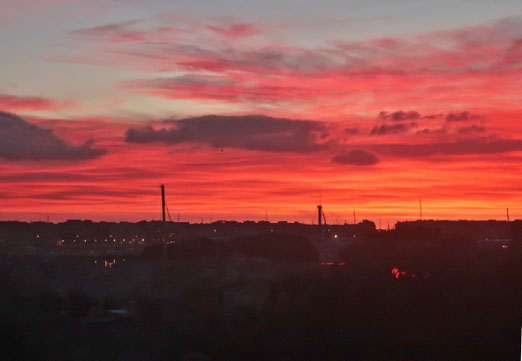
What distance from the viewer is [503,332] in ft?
120

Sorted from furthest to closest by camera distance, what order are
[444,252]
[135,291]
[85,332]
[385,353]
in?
1. [135,291]
2. [444,252]
3. [85,332]
4. [385,353]

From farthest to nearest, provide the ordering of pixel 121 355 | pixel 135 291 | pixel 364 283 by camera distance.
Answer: pixel 135 291
pixel 364 283
pixel 121 355

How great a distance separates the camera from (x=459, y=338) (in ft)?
119

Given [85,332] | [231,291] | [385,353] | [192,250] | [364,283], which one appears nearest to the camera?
[385,353]

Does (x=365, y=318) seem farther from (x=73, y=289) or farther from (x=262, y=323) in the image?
(x=73, y=289)

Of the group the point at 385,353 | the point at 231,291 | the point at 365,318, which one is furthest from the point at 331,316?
the point at 231,291

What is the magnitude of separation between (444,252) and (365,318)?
14.3 meters

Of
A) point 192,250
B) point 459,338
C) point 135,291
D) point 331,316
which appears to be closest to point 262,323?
point 331,316

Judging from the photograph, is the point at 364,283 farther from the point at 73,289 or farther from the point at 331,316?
the point at 73,289

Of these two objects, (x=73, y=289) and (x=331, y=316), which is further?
(x=73, y=289)

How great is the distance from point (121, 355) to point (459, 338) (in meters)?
13.2

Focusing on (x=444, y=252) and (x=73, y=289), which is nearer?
(x=444, y=252)

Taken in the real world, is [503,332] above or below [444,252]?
below

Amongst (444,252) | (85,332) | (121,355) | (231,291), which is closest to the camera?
(121,355)
